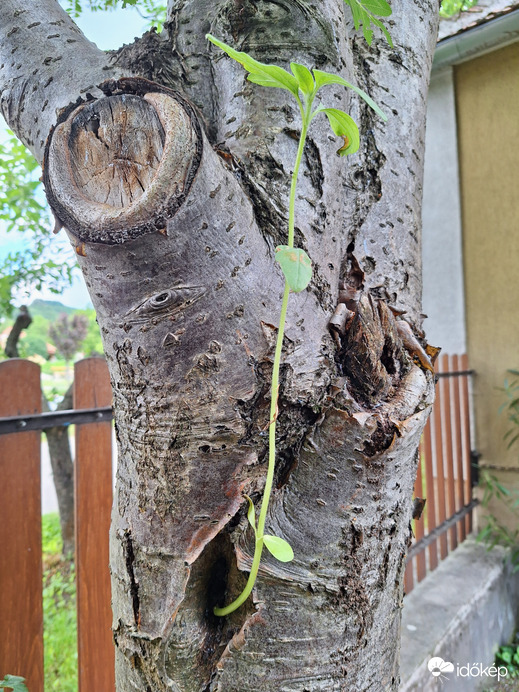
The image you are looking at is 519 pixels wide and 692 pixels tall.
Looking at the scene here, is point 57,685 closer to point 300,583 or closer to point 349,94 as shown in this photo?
point 300,583

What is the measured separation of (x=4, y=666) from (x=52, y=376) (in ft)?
14.6

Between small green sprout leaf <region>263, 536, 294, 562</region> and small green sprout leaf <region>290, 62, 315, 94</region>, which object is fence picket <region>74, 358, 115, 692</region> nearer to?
small green sprout leaf <region>263, 536, 294, 562</region>

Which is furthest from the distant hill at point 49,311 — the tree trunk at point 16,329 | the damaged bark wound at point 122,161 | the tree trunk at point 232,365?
the damaged bark wound at point 122,161

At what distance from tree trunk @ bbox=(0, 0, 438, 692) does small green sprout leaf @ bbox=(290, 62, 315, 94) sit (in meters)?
0.14

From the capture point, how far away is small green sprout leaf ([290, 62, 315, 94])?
54 centimetres

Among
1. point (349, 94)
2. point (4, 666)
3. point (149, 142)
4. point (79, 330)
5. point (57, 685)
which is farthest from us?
point (79, 330)

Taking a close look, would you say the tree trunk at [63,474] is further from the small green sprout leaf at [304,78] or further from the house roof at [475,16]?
the house roof at [475,16]

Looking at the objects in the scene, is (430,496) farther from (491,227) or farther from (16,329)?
(16,329)

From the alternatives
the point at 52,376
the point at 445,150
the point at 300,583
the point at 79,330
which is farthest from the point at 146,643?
the point at 52,376

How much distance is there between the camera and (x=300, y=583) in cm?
72

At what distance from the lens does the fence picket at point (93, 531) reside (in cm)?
169

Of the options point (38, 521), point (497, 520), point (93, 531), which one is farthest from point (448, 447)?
point (38, 521)

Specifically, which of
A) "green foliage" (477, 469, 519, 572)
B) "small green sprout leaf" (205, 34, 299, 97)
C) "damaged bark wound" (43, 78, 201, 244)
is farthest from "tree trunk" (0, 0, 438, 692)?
"green foliage" (477, 469, 519, 572)
